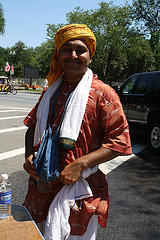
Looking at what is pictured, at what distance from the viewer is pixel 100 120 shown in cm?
180

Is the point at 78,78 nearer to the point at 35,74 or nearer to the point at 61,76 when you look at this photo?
the point at 61,76

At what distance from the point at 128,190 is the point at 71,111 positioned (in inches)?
123

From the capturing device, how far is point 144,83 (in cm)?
758

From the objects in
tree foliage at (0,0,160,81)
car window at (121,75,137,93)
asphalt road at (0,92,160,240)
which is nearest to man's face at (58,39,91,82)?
asphalt road at (0,92,160,240)

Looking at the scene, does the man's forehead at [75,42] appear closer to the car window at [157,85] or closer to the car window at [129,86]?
the car window at [157,85]

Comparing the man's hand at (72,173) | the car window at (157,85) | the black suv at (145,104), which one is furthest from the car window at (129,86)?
the man's hand at (72,173)

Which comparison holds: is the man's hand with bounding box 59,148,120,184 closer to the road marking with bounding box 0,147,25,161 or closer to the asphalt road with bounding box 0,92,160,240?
the asphalt road with bounding box 0,92,160,240

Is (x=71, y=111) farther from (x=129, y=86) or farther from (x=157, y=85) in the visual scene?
(x=129, y=86)

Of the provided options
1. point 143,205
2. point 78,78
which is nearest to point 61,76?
point 78,78

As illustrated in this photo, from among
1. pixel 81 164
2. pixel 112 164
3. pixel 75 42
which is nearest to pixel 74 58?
pixel 75 42

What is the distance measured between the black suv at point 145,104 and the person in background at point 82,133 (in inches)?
209

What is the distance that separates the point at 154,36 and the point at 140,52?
21.5 ft

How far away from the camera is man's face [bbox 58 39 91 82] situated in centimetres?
181

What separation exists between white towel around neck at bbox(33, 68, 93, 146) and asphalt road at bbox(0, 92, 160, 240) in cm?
185
